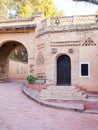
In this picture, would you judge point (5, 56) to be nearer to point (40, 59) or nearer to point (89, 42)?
point (40, 59)

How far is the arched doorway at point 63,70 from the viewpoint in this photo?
59.4 ft

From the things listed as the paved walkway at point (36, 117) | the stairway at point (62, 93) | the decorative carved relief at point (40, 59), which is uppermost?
the decorative carved relief at point (40, 59)

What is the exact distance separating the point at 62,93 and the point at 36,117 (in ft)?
17.7

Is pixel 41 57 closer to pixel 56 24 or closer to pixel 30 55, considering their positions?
pixel 30 55

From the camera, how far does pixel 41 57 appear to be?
62.4ft

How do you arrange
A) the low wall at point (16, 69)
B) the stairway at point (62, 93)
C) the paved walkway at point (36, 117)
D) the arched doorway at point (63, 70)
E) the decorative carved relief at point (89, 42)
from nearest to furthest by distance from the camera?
the paved walkway at point (36, 117)
the stairway at point (62, 93)
the decorative carved relief at point (89, 42)
the arched doorway at point (63, 70)
the low wall at point (16, 69)

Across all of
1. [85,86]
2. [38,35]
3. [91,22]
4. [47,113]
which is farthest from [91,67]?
[47,113]

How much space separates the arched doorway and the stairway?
1.63 metres

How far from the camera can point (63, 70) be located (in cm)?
1825

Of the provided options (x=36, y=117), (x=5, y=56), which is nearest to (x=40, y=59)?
(x=5, y=56)

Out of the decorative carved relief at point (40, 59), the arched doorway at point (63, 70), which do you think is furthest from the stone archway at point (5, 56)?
the arched doorway at point (63, 70)

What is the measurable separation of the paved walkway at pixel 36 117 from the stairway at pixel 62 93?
5.88ft

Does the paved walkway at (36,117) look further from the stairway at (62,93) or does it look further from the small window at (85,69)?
the small window at (85,69)

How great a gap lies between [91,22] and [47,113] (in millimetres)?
8520
